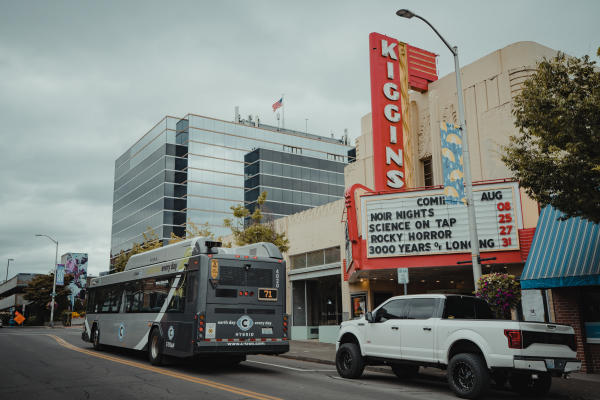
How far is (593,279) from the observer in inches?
498

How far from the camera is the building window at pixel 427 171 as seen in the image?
74.3 ft

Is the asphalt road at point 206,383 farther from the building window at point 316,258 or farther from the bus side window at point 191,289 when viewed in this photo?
the building window at point 316,258

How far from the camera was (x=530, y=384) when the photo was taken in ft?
34.9

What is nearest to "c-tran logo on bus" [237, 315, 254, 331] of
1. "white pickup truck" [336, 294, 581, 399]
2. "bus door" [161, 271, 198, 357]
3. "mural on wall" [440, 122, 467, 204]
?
"bus door" [161, 271, 198, 357]

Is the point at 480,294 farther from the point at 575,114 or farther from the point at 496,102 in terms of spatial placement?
the point at 496,102

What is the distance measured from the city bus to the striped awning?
7.07 meters

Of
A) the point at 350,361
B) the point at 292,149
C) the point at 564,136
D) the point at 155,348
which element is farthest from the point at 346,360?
the point at 292,149

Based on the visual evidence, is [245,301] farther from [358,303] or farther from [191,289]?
[358,303]

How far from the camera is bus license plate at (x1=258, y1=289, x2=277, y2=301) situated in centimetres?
1449

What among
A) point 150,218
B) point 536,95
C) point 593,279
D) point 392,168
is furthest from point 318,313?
point 150,218

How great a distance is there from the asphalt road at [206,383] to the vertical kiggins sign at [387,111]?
8103 mm

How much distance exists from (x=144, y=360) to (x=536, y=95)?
1371cm

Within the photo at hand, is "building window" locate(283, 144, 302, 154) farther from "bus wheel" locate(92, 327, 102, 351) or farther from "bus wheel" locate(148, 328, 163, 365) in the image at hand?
"bus wheel" locate(148, 328, 163, 365)

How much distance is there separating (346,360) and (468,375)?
3.78 m
